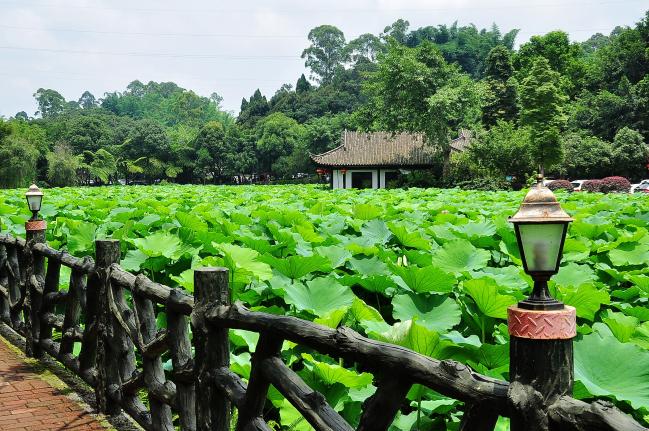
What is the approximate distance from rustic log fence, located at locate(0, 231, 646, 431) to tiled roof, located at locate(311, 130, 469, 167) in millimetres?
31048

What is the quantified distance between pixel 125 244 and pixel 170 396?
2165mm

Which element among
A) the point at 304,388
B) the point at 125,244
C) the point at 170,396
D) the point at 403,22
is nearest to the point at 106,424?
the point at 170,396

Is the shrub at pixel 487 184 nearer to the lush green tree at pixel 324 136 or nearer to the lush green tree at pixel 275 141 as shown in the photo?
the lush green tree at pixel 324 136

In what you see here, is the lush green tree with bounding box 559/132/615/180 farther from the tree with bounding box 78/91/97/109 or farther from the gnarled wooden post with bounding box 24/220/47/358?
the tree with bounding box 78/91/97/109

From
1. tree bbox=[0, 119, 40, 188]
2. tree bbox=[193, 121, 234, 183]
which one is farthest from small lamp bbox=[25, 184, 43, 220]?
tree bbox=[193, 121, 234, 183]

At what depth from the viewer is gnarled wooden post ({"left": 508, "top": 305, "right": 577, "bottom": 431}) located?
1.36 meters

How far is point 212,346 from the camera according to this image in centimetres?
252


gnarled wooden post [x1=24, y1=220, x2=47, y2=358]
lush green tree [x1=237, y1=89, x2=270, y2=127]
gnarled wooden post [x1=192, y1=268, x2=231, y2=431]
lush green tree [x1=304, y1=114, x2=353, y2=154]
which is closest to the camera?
gnarled wooden post [x1=192, y1=268, x2=231, y2=431]

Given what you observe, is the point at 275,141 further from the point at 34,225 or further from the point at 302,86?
the point at 34,225

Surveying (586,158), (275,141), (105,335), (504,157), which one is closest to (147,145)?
(275,141)

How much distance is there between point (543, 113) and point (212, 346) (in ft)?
115

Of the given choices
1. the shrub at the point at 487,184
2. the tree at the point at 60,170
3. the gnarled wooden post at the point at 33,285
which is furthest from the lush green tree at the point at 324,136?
the gnarled wooden post at the point at 33,285

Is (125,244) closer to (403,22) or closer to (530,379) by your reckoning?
(530,379)

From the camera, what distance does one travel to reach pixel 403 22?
108 metres
